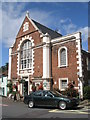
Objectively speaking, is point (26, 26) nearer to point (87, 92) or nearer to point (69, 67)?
point (69, 67)

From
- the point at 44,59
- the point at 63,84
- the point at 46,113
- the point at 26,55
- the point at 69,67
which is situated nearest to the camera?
the point at 46,113

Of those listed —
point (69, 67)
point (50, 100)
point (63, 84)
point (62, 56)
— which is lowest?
point (50, 100)

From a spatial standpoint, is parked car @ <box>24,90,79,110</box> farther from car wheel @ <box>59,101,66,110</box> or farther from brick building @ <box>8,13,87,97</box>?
brick building @ <box>8,13,87,97</box>

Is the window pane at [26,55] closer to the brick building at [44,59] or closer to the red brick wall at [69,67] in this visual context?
the brick building at [44,59]

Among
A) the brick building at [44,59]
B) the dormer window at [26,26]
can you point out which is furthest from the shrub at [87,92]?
the dormer window at [26,26]

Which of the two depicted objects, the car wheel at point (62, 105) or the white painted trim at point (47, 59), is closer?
the car wheel at point (62, 105)

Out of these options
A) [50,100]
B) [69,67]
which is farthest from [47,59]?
[50,100]

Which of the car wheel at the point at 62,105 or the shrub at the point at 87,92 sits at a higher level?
the shrub at the point at 87,92

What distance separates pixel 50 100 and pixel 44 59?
8.16 m

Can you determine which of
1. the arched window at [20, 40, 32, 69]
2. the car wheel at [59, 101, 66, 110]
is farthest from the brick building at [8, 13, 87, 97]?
the car wheel at [59, 101, 66, 110]

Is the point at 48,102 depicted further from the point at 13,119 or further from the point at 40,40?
the point at 40,40

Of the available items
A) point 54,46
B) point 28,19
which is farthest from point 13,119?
point 28,19

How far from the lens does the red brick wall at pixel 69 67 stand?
1965cm

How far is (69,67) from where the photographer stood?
20109 millimetres
